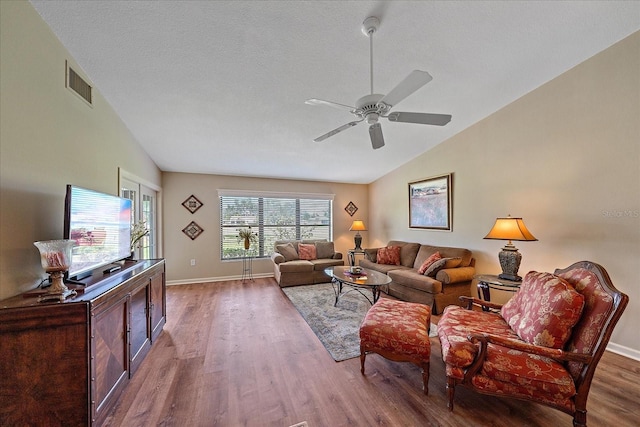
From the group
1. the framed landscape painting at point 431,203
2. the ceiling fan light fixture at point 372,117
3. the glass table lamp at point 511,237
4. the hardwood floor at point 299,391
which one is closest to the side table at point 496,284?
the glass table lamp at point 511,237

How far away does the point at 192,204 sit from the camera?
17.5 feet

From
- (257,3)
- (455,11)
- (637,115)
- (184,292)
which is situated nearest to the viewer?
(257,3)

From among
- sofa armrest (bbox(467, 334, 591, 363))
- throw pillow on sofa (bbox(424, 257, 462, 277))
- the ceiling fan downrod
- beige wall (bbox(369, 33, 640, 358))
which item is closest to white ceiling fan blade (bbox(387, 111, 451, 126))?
the ceiling fan downrod

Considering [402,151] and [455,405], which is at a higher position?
[402,151]

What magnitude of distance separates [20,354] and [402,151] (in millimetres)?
4963

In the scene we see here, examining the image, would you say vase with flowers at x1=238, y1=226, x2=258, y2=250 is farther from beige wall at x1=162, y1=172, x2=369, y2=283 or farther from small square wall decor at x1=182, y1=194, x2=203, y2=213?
small square wall decor at x1=182, y1=194, x2=203, y2=213

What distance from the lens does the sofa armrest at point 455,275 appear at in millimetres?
3578

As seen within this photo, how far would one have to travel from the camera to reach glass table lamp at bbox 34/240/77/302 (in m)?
1.50

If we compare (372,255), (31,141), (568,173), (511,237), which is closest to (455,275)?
(511,237)

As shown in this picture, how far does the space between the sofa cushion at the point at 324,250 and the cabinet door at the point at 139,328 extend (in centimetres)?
363

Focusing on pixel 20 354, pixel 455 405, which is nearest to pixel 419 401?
pixel 455 405

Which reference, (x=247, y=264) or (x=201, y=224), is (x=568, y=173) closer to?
(x=247, y=264)

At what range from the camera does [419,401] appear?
6.18 ft

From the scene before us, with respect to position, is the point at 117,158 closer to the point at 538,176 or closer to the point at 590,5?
the point at 590,5
